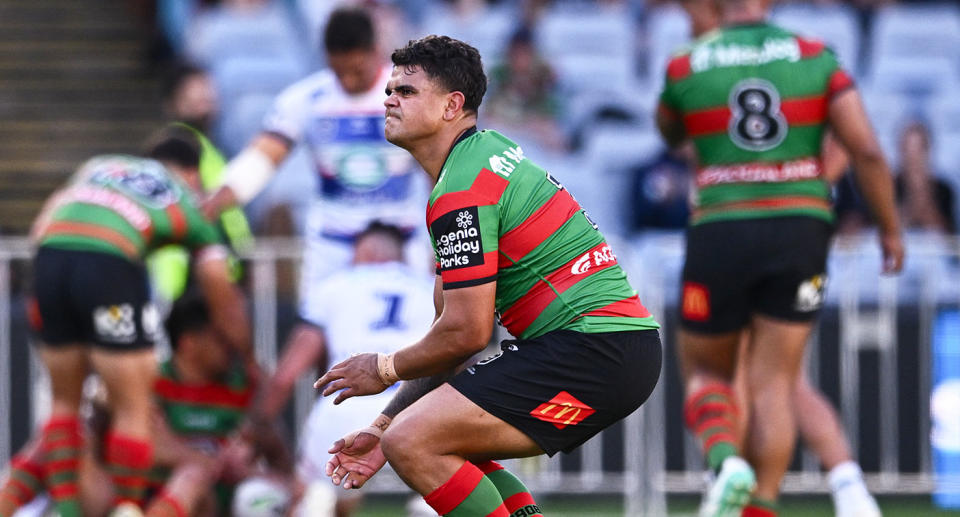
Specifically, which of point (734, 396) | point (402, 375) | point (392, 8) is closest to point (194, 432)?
point (734, 396)

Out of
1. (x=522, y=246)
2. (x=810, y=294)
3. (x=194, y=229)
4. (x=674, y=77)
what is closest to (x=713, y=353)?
(x=810, y=294)

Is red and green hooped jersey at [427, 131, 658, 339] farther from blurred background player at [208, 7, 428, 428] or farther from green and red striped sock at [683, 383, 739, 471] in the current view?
blurred background player at [208, 7, 428, 428]

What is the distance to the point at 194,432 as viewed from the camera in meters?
8.17

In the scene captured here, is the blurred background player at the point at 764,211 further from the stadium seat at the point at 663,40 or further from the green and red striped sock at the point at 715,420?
the stadium seat at the point at 663,40

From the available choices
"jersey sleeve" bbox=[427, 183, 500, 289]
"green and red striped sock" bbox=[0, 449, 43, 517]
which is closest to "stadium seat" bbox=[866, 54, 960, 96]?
"green and red striped sock" bbox=[0, 449, 43, 517]

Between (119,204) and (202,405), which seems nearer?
(119,204)

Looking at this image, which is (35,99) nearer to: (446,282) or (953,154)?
(953,154)

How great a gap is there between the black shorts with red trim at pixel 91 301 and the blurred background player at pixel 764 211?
275 centimetres

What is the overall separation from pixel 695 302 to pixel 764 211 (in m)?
0.53

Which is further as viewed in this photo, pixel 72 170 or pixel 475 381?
pixel 72 170

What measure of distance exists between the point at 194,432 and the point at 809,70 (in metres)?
3.78

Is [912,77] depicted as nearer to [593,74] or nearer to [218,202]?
[593,74]

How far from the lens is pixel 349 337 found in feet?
24.6

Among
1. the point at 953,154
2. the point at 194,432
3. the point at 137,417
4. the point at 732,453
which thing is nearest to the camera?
the point at 732,453
